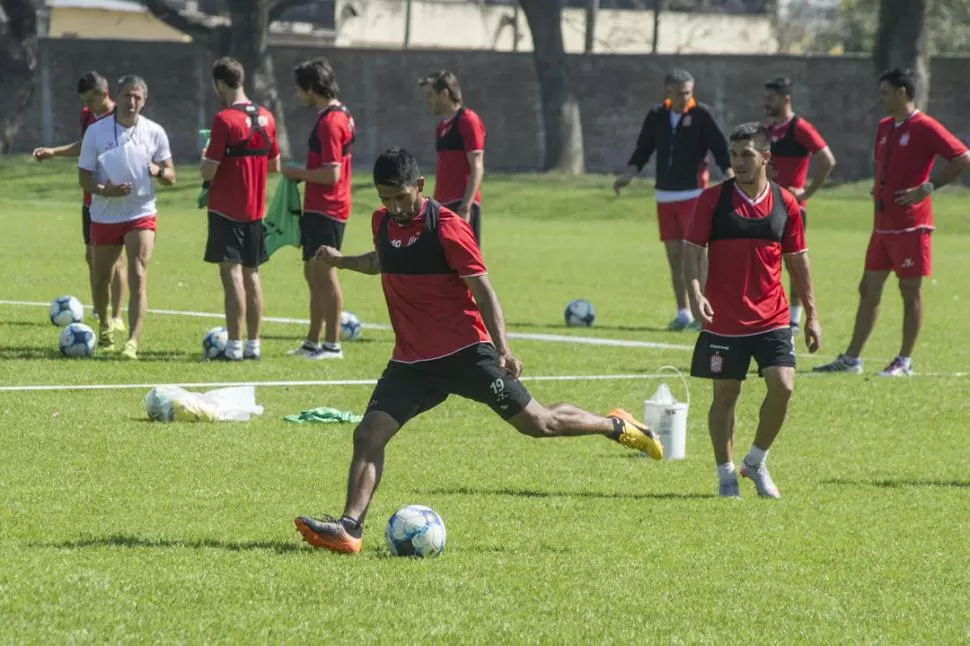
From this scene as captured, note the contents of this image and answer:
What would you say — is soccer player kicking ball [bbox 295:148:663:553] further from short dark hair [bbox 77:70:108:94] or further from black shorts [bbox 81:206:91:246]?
black shorts [bbox 81:206:91:246]

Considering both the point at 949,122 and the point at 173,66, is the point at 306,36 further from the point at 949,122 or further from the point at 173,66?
the point at 949,122

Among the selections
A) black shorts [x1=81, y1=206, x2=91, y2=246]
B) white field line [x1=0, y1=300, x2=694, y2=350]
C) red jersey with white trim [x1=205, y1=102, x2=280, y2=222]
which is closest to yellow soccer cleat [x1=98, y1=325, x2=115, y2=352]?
black shorts [x1=81, y1=206, x2=91, y2=246]

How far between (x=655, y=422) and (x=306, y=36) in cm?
5810

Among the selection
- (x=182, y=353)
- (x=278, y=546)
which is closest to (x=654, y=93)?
(x=182, y=353)

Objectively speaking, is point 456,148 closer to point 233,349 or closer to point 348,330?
point 348,330

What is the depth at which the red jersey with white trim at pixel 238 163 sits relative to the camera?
552 inches

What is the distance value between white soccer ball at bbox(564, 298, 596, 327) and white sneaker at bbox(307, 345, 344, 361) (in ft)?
13.4

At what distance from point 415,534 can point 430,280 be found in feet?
4.08

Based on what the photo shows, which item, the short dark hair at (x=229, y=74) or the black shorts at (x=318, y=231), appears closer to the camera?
the short dark hair at (x=229, y=74)

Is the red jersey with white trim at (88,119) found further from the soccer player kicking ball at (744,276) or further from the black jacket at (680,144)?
the soccer player kicking ball at (744,276)

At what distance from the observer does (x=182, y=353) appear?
585 inches

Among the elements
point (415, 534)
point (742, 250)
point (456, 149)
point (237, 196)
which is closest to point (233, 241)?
point (237, 196)

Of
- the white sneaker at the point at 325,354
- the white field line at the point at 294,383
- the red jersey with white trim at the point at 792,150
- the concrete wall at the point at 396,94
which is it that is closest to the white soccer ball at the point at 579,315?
the red jersey with white trim at the point at 792,150

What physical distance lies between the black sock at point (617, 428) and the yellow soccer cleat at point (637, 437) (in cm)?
1
